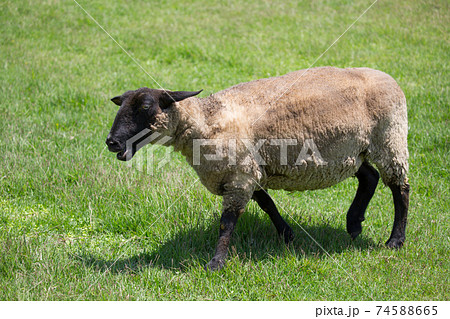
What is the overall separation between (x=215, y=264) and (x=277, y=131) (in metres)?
1.50

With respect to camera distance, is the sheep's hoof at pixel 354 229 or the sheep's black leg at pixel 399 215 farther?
the sheep's hoof at pixel 354 229

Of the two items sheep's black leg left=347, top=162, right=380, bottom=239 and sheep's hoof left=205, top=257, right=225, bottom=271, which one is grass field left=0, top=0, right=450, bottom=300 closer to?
sheep's hoof left=205, top=257, right=225, bottom=271

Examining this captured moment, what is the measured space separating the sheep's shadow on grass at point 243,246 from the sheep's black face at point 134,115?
1.24 metres

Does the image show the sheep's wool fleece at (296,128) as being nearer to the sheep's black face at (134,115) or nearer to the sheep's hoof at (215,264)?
the sheep's black face at (134,115)

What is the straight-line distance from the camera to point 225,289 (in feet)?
15.4

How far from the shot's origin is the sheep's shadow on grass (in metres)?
5.21

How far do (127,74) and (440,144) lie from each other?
22.3 ft

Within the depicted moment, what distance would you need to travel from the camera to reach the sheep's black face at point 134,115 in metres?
4.60

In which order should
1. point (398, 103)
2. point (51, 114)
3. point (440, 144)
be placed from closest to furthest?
point (398, 103)
point (440, 144)
point (51, 114)

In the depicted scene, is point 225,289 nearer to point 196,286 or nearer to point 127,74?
point 196,286

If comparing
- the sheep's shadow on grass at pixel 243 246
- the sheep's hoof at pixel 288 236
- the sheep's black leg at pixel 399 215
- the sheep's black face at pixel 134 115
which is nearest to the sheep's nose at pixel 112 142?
the sheep's black face at pixel 134 115

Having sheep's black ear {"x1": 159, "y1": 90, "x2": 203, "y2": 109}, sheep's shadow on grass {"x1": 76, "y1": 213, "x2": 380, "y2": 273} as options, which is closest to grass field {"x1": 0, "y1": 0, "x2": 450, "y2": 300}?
sheep's shadow on grass {"x1": 76, "y1": 213, "x2": 380, "y2": 273}

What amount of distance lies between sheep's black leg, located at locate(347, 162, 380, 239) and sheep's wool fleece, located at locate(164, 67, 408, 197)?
490mm
